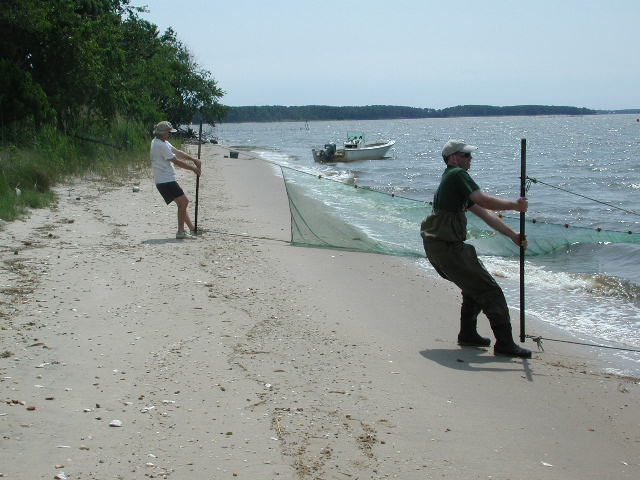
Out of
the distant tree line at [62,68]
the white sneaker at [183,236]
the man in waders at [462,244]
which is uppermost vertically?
the distant tree line at [62,68]

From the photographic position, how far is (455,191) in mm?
5797

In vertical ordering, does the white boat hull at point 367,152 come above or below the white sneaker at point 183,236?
above

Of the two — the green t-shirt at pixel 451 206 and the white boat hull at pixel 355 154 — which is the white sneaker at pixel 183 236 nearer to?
the green t-shirt at pixel 451 206

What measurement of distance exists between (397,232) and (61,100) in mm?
11372

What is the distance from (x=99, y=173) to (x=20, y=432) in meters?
13.8

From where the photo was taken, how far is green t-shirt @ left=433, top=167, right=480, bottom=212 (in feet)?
18.8

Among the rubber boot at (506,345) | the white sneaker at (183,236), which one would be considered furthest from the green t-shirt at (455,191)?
the white sneaker at (183,236)

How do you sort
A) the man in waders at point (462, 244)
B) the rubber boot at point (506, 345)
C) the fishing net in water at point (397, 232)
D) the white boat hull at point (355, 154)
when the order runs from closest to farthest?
the man in waders at point (462, 244) < the rubber boot at point (506, 345) < the fishing net in water at point (397, 232) < the white boat hull at point (355, 154)

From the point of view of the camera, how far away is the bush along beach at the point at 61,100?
14.7 meters

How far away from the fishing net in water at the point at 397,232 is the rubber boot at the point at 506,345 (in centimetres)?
361

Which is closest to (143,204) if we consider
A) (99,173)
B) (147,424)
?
(99,173)

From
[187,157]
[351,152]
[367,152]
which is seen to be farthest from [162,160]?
[367,152]

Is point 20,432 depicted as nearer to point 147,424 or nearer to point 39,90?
point 147,424

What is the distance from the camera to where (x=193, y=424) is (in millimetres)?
4336
